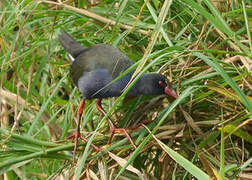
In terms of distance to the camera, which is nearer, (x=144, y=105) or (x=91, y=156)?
(x=91, y=156)

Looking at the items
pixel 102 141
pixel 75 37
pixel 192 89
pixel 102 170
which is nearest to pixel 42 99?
pixel 75 37

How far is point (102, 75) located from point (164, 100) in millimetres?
298

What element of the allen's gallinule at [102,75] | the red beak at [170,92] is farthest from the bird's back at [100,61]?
the red beak at [170,92]

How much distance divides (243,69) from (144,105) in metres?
0.49

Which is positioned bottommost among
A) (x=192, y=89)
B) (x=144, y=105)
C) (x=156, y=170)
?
(x=156, y=170)

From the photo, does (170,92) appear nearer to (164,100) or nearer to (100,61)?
(164,100)

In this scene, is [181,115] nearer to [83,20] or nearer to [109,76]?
[109,76]

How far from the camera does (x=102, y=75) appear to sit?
99.0 inches

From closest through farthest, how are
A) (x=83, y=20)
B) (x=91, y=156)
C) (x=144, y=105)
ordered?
(x=91, y=156), (x=144, y=105), (x=83, y=20)

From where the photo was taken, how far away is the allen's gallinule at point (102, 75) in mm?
2365

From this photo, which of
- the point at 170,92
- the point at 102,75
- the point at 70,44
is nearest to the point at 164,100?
the point at 170,92

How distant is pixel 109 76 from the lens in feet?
8.18

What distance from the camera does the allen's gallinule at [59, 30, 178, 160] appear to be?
7.76 feet

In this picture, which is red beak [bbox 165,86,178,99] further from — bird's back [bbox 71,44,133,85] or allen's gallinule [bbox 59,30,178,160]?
bird's back [bbox 71,44,133,85]
